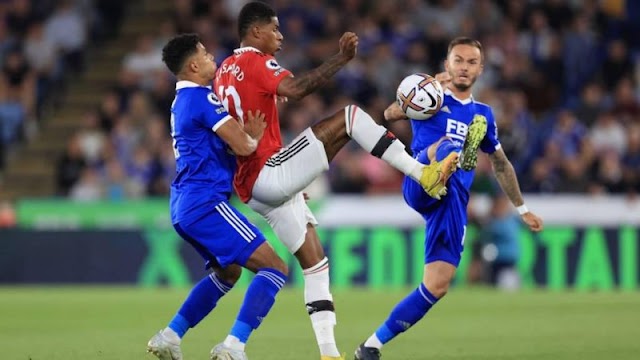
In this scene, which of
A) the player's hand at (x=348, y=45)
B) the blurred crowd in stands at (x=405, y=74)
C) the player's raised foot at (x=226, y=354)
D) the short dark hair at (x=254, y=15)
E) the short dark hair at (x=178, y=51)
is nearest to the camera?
the player's raised foot at (x=226, y=354)

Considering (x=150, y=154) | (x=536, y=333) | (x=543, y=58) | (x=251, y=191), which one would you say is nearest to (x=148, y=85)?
(x=150, y=154)

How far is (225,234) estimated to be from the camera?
28.1ft

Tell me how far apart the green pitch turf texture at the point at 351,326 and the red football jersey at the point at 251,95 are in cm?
157

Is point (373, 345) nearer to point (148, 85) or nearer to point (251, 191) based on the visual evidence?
point (251, 191)

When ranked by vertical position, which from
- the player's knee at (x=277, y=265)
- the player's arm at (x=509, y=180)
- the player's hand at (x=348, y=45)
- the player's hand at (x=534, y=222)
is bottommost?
the player's knee at (x=277, y=265)

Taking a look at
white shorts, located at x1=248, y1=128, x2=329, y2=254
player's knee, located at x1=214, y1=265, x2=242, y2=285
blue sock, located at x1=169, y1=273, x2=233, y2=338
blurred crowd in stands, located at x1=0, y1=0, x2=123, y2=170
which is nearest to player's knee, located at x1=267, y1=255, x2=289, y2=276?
white shorts, located at x1=248, y1=128, x2=329, y2=254

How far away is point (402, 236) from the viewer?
18.6 metres

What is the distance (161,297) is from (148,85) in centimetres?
598

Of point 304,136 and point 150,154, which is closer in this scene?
point 304,136

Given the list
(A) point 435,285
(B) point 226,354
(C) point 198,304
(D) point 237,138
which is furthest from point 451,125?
(B) point 226,354

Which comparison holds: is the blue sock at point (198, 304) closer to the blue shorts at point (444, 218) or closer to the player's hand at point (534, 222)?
the blue shorts at point (444, 218)

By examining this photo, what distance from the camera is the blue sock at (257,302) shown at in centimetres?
842

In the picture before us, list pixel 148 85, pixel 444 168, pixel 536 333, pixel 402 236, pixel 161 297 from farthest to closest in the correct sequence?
1. pixel 148 85
2. pixel 402 236
3. pixel 161 297
4. pixel 536 333
5. pixel 444 168

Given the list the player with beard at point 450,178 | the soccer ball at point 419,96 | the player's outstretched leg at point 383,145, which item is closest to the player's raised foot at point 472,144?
the player with beard at point 450,178
